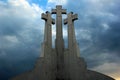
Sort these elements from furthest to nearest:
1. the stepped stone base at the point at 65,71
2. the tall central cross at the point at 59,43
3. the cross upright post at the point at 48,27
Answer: the cross upright post at the point at 48,27, the tall central cross at the point at 59,43, the stepped stone base at the point at 65,71

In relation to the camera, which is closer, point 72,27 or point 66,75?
point 66,75

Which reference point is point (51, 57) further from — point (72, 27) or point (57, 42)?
point (72, 27)

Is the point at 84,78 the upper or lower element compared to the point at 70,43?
lower

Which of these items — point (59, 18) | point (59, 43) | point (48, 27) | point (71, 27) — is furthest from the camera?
point (59, 18)

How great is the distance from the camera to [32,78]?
19062 millimetres

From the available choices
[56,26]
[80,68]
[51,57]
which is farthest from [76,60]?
[56,26]

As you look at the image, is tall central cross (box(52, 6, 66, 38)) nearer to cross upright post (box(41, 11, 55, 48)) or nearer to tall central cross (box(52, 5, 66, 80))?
tall central cross (box(52, 5, 66, 80))

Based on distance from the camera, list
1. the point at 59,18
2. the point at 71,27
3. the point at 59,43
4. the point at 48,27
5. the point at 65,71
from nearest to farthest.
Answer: the point at 65,71
the point at 59,43
the point at 48,27
the point at 71,27
the point at 59,18

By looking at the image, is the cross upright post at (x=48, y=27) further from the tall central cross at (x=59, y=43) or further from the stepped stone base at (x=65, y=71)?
the stepped stone base at (x=65, y=71)

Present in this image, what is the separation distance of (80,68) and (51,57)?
108 inches

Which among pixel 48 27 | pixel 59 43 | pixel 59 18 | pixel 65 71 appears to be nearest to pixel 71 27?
pixel 59 18

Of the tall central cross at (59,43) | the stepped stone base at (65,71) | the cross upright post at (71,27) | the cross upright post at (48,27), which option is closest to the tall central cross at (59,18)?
the tall central cross at (59,43)

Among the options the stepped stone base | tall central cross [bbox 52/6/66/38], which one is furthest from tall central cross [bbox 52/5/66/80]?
the stepped stone base

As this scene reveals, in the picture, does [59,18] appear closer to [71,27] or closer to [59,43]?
[71,27]
